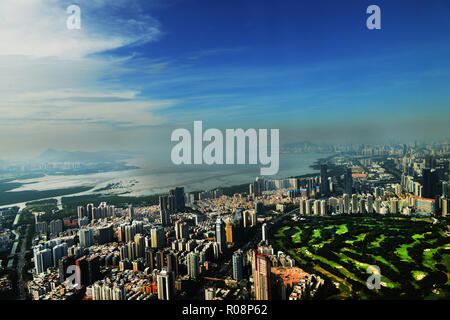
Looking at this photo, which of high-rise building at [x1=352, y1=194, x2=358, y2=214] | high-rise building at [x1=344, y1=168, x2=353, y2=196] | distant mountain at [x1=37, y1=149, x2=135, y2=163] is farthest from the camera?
high-rise building at [x1=344, y1=168, x2=353, y2=196]

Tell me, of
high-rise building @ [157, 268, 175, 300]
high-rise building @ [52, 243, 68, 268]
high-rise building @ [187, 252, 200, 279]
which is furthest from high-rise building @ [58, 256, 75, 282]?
high-rise building @ [187, 252, 200, 279]

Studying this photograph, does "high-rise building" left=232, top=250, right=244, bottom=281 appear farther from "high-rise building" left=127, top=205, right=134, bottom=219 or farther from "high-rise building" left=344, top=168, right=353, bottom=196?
"high-rise building" left=344, top=168, right=353, bottom=196

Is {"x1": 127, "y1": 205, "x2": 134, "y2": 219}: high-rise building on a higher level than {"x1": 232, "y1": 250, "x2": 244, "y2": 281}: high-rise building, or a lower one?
higher

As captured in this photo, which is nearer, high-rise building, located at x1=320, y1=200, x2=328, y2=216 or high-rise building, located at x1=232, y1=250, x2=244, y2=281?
high-rise building, located at x1=232, y1=250, x2=244, y2=281

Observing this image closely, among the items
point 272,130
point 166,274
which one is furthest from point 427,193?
point 166,274

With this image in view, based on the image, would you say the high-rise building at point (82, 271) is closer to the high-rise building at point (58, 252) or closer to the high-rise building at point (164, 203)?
the high-rise building at point (58, 252)

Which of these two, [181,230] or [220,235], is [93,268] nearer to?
[181,230]

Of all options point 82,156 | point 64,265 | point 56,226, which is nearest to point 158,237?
point 64,265
